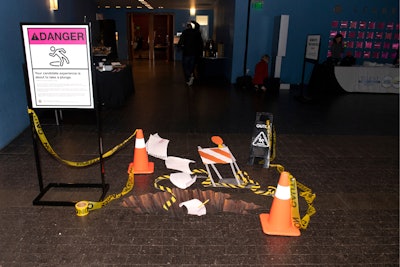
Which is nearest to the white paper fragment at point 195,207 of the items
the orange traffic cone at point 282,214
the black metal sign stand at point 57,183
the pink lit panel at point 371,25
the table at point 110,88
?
the orange traffic cone at point 282,214

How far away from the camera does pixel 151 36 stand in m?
17.4

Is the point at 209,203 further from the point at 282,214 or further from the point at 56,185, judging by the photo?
the point at 56,185

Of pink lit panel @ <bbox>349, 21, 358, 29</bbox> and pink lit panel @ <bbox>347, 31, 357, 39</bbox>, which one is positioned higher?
pink lit panel @ <bbox>349, 21, 358, 29</bbox>

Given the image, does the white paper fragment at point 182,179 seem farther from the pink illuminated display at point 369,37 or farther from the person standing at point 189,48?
the pink illuminated display at point 369,37

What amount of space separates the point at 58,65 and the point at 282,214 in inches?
87.7

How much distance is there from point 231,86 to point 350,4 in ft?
14.2

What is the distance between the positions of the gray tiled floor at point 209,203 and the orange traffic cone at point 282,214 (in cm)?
9

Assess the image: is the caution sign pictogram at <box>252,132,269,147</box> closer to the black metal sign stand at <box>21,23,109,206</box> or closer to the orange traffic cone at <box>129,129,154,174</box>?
the orange traffic cone at <box>129,129,154,174</box>

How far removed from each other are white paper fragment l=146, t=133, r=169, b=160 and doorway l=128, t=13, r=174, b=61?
13408 mm

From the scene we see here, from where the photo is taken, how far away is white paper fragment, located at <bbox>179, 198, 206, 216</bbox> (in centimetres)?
298

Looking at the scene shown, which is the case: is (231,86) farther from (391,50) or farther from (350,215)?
(350,215)

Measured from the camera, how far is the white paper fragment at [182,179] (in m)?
3.49

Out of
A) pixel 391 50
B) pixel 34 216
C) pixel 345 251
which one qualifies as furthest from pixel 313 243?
pixel 391 50

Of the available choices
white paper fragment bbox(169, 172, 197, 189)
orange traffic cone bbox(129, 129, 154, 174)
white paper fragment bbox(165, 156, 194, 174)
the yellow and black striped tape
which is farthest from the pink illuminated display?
orange traffic cone bbox(129, 129, 154, 174)
